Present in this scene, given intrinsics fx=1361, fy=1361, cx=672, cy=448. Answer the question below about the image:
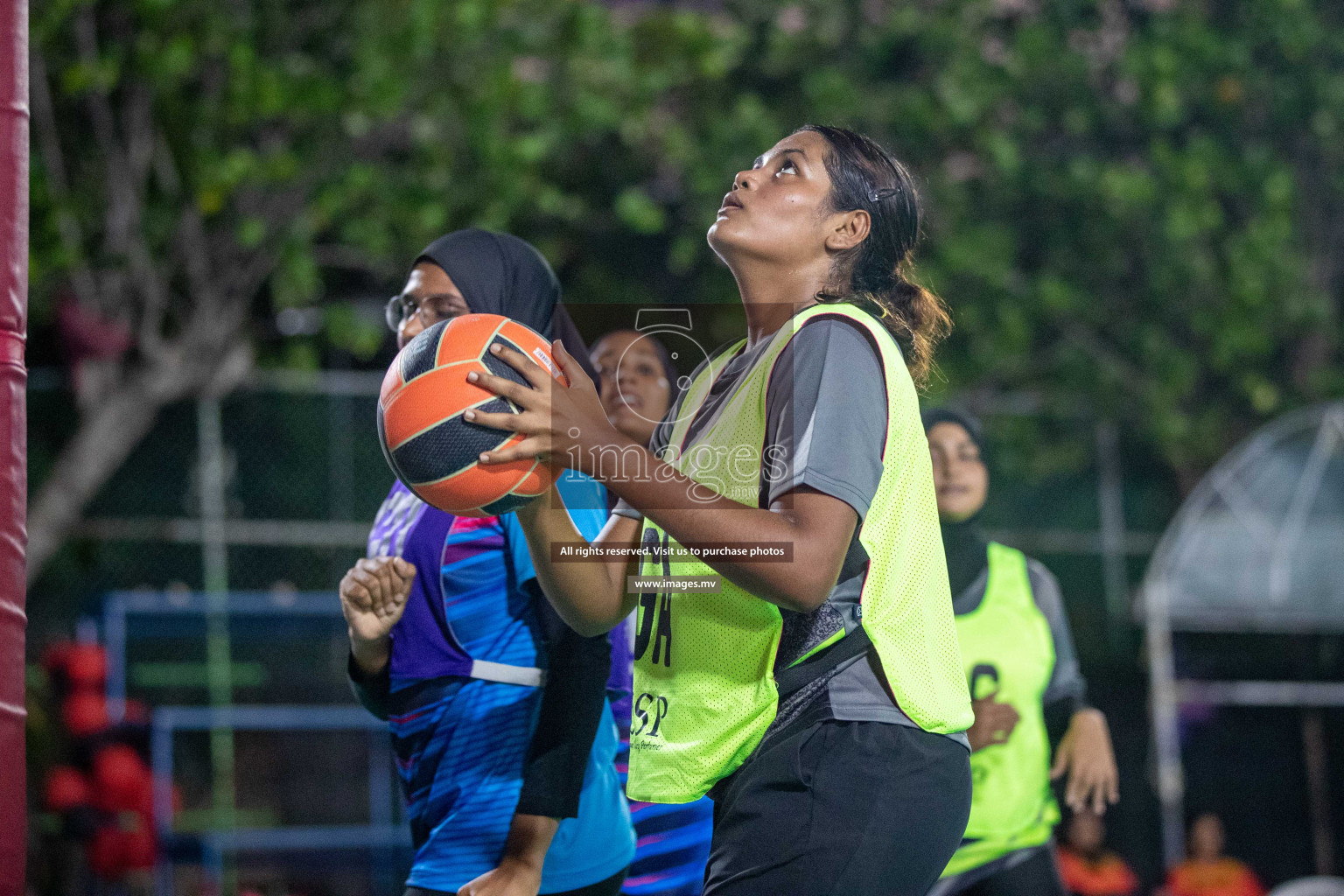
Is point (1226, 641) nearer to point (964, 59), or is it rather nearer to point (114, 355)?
point (964, 59)

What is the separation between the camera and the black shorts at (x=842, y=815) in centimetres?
198

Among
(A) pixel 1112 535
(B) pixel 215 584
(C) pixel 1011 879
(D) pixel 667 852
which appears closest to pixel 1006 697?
(C) pixel 1011 879

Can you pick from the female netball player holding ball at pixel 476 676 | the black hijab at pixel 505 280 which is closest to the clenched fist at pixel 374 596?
the female netball player holding ball at pixel 476 676

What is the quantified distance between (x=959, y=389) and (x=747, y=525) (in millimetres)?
9747

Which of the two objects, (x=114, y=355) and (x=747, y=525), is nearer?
(x=747, y=525)

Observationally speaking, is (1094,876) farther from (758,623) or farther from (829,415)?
(829,415)

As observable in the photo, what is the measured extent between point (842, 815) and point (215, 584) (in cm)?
856

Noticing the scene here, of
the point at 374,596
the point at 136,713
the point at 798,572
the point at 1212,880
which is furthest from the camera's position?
the point at 1212,880

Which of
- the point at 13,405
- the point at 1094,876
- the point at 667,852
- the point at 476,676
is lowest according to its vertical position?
the point at 1094,876

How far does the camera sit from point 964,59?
1130 centimetres

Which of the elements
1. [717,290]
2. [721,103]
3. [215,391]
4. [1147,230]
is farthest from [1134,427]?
[215,391]

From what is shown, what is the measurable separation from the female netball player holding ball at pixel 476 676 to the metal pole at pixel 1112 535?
9.53 m

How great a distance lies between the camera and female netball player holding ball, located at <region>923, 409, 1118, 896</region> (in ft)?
13.5

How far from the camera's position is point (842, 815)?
6.53ft
